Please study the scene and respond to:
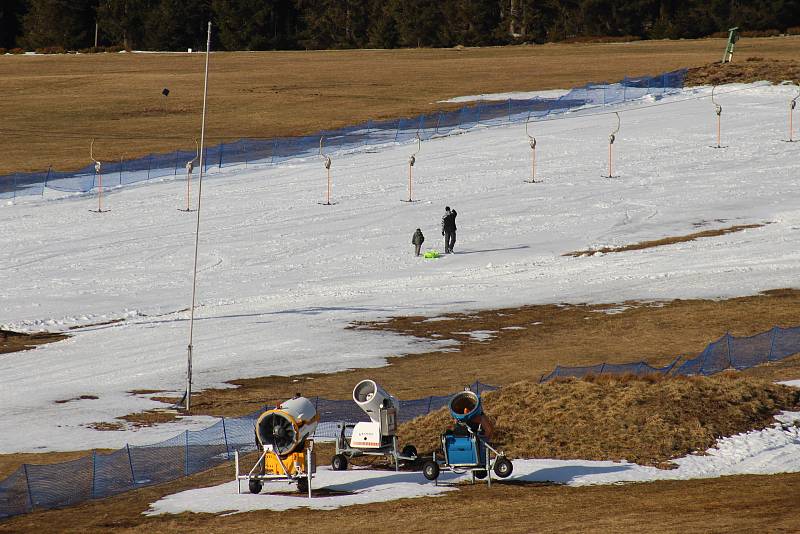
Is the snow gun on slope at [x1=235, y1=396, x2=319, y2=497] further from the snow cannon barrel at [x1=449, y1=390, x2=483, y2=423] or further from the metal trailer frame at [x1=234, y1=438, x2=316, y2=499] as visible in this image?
the snow cannon barrel at [x1=449, y1=390, x2=483, y2=423]

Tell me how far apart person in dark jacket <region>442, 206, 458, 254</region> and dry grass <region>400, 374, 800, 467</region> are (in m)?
24.1

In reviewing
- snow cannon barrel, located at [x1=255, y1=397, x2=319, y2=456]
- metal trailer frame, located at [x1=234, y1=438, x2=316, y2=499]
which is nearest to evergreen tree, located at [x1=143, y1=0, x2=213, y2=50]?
metal trailer frame, located at [x1=234, y1=438, x2=316, y2=499]

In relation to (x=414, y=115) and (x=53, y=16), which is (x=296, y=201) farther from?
(x=53, y=16)

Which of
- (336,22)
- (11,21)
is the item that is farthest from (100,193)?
(11,21)

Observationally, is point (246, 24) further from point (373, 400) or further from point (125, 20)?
point (373, 400)

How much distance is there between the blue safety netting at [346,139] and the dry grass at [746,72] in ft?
4.29

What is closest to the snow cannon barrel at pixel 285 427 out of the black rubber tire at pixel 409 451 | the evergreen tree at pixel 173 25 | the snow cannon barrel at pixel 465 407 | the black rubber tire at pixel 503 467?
the snow cannon barrel at pixel 465 407

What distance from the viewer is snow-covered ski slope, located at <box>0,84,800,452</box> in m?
35.2

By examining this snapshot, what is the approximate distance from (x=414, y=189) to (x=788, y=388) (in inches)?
1413

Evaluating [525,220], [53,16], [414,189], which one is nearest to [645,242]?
[525,220]

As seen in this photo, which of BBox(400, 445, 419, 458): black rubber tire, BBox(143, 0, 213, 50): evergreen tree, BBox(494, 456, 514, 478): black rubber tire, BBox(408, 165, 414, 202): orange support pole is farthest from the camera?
BBox(143, 0, 213, 50): evergreen tree

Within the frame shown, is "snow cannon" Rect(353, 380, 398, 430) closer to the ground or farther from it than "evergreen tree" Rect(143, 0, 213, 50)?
closer to the ground

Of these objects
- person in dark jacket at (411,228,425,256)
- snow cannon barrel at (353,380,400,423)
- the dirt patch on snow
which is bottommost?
the dirt patch on snow

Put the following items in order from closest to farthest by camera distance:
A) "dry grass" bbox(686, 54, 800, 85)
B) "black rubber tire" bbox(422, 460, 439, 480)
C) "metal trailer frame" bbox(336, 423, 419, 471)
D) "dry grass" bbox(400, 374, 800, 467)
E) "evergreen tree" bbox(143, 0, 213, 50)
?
1. "black rubber tire" bbox(422, 460, 439, 480)
2. "metal trailer frame" bbox(336, 423, 419, 471)
3. "dry grass" bbox(400, 374, 800, 467)
4. "dry grass" bbox(686, 54, 800, 85)
5. "evergreen tree" bbox(143, 0, 213, 50)
